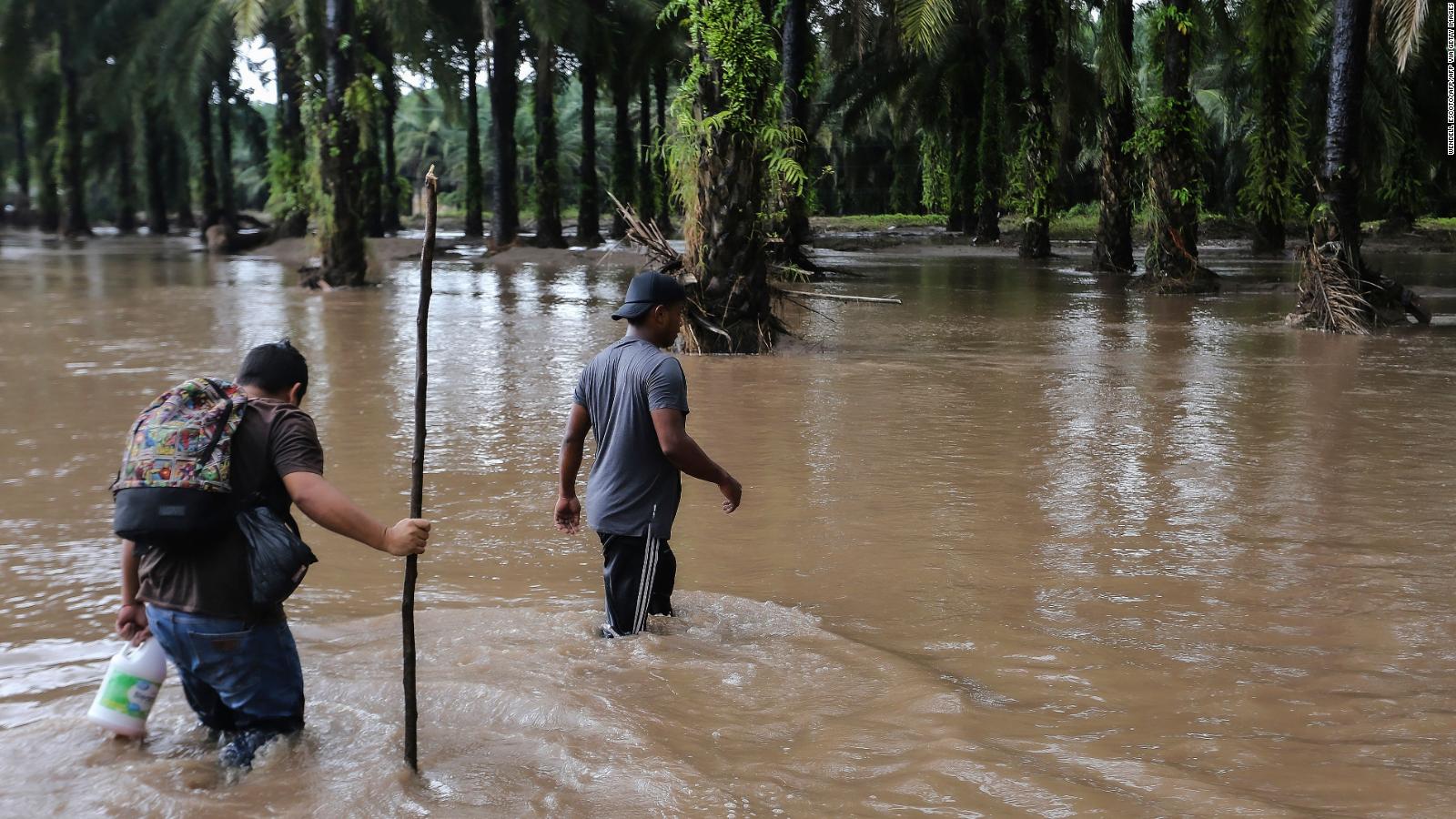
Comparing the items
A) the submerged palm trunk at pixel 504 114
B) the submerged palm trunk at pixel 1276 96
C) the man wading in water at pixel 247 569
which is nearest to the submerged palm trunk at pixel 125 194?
the submerged palm trunk at pixel 504 114

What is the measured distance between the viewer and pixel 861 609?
5.18m

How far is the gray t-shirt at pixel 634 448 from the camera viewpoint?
4.56 metres

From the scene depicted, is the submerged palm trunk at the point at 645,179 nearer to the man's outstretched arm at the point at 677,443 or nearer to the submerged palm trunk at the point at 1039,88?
the submerged palm trunk at the point at 1039,88

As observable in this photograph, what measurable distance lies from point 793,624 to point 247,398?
2291 mm

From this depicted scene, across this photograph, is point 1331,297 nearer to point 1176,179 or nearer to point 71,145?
point 1176,179

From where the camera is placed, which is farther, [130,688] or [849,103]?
[849,103]

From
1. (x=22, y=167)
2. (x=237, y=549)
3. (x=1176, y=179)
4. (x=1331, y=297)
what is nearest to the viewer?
(x=237, y=549)

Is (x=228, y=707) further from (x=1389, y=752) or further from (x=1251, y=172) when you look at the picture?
(x=1251, y=172)

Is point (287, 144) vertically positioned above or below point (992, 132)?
above

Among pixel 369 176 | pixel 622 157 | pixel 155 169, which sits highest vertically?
pixel 155 169

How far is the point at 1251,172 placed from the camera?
21.6 m

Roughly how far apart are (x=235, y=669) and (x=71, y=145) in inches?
1664

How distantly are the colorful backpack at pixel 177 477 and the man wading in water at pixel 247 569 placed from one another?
0.06 meters

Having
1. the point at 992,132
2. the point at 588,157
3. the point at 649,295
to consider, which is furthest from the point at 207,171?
the point at 649,295
